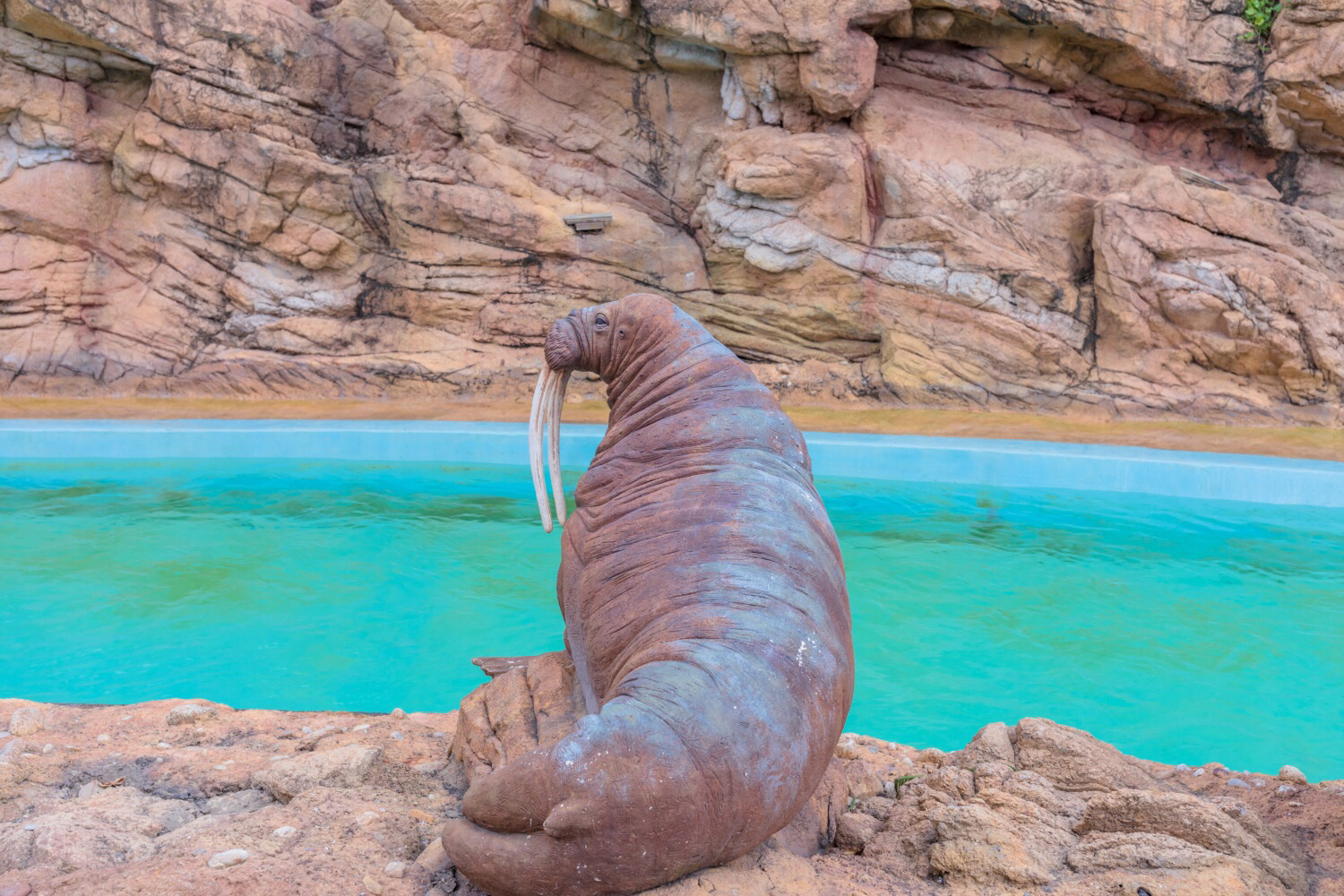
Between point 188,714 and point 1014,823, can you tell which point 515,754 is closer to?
point 1014,823

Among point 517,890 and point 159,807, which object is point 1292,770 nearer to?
point 517,890

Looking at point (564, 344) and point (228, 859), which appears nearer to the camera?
point (228, 859)

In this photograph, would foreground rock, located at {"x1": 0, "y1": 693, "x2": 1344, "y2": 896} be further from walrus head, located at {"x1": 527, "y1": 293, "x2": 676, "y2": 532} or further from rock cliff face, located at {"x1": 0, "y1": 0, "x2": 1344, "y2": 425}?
rock cliff face, located at {"x1": 0, "y1": 0, "x2": 1344, "y2": 425}

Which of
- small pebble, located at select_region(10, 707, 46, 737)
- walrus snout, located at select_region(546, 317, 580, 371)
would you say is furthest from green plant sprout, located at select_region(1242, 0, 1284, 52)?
small pebble, located at select_region(10, 707, 46, 737)

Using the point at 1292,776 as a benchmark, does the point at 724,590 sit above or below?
above

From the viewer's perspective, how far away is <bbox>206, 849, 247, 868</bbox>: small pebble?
208 cm

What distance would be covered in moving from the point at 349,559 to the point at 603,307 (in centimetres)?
368

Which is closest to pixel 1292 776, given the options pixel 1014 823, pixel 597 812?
pixel 1014 823

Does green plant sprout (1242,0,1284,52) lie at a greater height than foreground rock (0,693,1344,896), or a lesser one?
greater

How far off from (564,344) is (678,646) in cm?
136

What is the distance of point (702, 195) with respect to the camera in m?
11.5

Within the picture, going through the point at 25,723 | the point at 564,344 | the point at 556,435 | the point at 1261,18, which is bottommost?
the point at 25,723

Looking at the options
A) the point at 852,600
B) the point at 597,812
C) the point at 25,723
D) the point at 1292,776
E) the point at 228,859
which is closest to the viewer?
the point at 597,812

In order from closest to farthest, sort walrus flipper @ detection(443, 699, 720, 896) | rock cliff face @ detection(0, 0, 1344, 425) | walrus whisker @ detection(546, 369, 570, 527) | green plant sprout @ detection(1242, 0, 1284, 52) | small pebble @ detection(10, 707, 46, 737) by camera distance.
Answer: walrus flipper @ detection(443, 699, 720, 896), small pebble @ detection(10, 707, 46, 737), walrus whisker @ detection(546, 369, 570, 527), rock cliff face @ detection(0, 0, 1344, 425), green plant sprout @ detection(1242, 0, 1284, 52)
